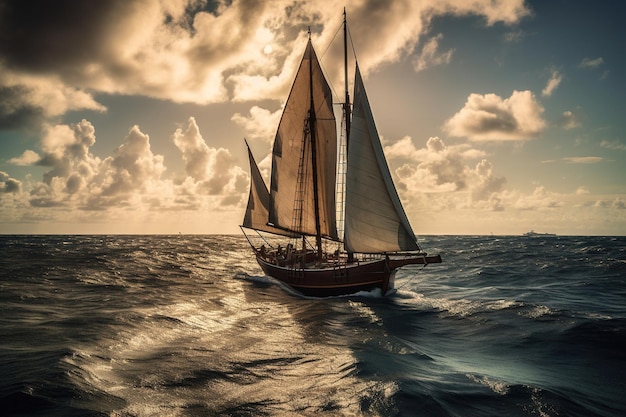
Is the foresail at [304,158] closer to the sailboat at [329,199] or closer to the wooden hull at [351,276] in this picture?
the sailboat at [329,199]

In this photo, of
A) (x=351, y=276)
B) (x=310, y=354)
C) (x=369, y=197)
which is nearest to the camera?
(x=310, y=354)

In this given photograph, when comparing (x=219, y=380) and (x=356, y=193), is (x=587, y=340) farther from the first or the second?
(x=219, y=380)

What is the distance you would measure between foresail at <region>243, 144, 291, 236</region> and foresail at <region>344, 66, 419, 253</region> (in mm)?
23166

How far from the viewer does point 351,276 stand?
95.9 ft

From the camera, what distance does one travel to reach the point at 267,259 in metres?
43.4

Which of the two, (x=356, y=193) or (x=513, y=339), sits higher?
(x=356, y=193)

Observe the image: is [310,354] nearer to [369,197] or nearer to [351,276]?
[369,197]

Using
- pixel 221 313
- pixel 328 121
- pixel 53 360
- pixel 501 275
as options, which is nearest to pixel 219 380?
pixel 53 360

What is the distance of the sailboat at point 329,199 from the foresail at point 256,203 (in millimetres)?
1386

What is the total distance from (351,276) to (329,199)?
9572 millimetres

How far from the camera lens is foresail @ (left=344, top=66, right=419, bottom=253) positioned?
2547cm

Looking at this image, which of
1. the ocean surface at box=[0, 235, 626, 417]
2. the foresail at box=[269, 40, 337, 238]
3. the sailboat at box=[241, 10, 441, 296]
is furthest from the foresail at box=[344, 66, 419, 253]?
the foresail at box=[269, 40, 337, 238]

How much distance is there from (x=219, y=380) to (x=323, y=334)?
7565 millimetres

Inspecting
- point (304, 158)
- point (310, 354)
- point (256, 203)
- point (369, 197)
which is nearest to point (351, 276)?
point (369, 197)
